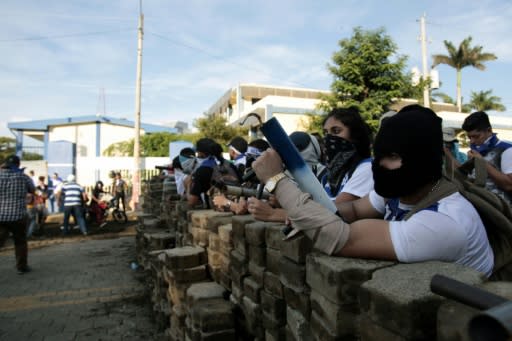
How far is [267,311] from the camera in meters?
2.31

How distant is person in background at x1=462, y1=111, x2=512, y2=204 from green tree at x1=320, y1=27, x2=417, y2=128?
11.3 m

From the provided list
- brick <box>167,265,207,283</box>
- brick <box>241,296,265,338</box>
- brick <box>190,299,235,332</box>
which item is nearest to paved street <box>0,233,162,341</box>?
brick <box>167,265,207,283</box>

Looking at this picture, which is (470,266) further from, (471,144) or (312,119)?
(312,119)

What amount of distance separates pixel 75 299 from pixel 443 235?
5.70 m

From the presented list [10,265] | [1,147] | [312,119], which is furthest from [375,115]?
[1,147]

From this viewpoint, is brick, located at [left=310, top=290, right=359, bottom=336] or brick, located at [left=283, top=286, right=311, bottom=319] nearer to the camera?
brick, located at [left=310, top=290, right=359, bottom=336]

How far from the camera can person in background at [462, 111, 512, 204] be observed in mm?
→ 3318

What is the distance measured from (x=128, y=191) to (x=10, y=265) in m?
11.3

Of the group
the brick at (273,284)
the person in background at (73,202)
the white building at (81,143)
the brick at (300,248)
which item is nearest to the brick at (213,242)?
the brick at (273,284)

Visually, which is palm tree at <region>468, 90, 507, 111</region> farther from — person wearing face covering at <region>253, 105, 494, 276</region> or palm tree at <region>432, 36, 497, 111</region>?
person wearing face covering at <region>253, 105, 494, 276</region>

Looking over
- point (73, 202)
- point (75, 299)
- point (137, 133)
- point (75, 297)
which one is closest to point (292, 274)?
point (75, 299)

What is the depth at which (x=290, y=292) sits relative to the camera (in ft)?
6.65

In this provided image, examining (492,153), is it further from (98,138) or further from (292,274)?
(98,138)

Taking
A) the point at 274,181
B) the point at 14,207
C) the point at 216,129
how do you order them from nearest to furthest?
the point at 274,181 → the point at 14,207 → the point at 216,129
